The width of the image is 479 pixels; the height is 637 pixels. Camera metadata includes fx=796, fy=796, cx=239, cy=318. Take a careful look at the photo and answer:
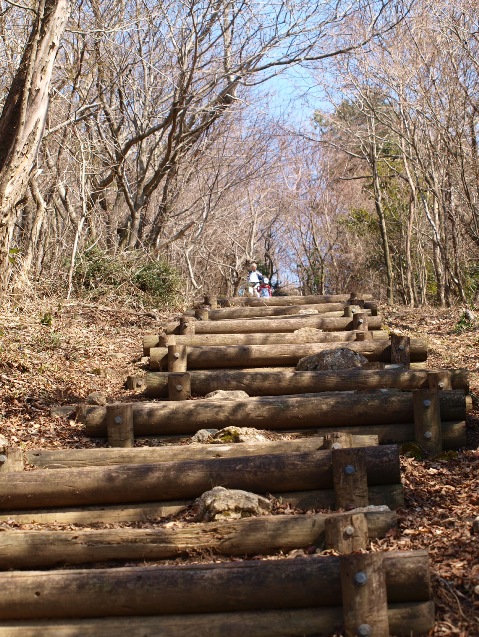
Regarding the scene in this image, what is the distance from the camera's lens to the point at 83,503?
6094 mm

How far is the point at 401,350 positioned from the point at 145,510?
485cm

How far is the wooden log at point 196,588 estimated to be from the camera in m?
4.46

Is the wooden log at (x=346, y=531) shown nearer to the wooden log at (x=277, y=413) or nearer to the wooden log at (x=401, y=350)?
the wooden log at (x=277, y=413)

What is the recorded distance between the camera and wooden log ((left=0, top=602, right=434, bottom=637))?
4387 millimetres

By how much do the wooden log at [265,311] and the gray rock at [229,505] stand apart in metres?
7.56

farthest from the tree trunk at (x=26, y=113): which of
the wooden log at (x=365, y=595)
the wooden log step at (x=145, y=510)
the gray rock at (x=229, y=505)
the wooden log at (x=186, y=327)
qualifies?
the wooden log at (x=365, y=595)

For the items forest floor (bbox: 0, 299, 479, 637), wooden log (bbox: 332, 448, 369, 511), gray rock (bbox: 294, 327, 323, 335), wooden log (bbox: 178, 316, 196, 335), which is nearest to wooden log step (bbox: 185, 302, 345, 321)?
forest floor (bbox: 0, 299, 479, 637)

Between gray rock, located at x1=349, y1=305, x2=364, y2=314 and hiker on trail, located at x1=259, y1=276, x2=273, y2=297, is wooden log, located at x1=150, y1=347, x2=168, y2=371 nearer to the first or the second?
gray rock, located at x1=349, y1=305, x2=364, y2=314

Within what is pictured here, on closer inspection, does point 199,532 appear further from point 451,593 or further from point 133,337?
point 133,337

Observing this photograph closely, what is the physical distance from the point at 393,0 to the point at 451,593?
616 inches

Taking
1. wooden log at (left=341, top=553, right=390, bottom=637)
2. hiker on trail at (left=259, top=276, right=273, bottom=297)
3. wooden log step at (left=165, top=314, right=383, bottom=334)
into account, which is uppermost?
hiker on trail at (left=259, top=276, right=273, bottom=297)

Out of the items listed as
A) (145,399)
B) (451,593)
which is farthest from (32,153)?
(451,593)

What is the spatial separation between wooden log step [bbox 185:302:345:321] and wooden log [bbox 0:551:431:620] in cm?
880

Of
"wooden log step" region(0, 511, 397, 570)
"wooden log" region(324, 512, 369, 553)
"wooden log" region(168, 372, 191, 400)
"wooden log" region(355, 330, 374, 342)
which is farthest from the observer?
"wooden log" region(355, 330, 374, 342)
